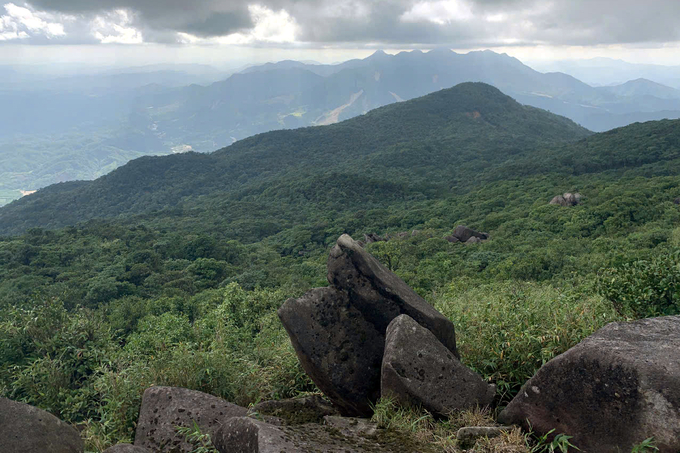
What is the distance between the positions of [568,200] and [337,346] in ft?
117

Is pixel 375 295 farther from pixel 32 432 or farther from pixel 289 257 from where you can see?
pixel 289 257

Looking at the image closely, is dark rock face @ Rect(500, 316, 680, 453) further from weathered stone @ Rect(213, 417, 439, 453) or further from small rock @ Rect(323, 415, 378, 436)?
small rock @ Rect(323, 415, 378, 436)

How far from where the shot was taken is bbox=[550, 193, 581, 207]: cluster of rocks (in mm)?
34688

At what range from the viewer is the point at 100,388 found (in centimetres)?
616

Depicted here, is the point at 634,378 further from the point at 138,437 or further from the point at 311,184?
the point at 311,184

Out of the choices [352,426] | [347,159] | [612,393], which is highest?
[612,393]

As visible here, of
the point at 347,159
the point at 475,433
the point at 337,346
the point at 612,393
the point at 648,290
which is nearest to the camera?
the point at 612,393

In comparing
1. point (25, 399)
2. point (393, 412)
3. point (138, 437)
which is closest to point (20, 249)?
point (25, 399)

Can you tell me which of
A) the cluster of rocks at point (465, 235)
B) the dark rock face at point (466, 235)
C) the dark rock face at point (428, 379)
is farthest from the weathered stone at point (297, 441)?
the dark rock face at point (466, 235)

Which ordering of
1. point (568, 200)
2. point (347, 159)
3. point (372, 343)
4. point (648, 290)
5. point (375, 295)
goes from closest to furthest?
point (372, 343) → point (375, 295) → point (648, 290) → point (568, 200) → point (347, 159)

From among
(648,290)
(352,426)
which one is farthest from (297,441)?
(648,290)

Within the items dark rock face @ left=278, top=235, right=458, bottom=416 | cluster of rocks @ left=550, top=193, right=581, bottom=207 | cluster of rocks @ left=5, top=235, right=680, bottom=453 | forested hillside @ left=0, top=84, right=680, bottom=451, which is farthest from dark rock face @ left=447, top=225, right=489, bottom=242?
dark rock face @ left=278, top=235, right=458, bottom=416

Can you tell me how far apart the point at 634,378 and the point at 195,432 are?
418cm

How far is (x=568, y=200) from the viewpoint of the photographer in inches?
1379
